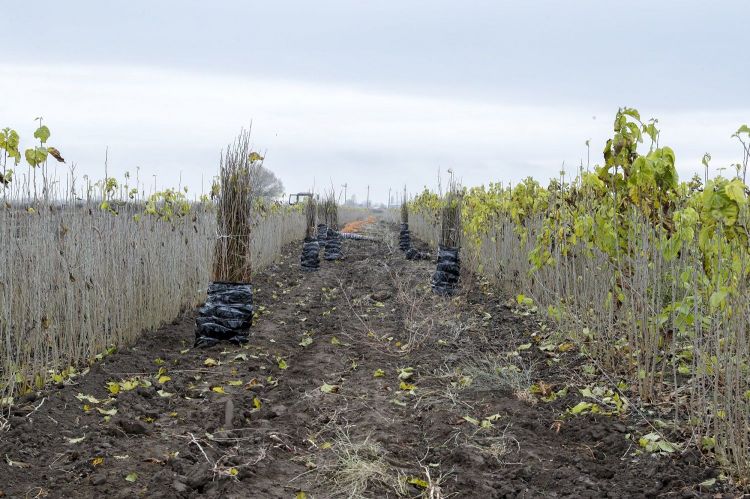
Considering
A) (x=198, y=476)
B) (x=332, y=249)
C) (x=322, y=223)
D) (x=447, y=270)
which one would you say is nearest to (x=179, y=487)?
(x=198, y=476)

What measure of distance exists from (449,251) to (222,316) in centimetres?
424

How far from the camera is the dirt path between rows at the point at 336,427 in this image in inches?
120

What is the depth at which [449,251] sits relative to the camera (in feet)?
30.8

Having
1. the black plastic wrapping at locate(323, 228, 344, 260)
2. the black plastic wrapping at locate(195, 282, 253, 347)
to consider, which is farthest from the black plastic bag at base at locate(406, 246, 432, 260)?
the black plastic wrapping at locate(195, 282, 253, 347)

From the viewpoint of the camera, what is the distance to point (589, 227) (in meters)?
4.54

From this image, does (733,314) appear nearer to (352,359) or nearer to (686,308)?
(686,308)

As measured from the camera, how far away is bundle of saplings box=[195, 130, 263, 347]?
19.6 ft

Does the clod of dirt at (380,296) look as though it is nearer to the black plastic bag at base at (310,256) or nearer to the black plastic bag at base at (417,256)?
the black plastic bag at base at (310,256)

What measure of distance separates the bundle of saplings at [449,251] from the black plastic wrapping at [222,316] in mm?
3861

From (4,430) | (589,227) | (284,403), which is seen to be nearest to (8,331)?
(4,430)

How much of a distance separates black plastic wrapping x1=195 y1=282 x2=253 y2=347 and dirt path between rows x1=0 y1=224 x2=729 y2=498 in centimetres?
14

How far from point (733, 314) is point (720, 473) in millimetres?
709

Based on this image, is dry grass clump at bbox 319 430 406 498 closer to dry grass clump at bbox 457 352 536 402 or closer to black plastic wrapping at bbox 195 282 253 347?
dry grass clump at bbox 457 352 536 402

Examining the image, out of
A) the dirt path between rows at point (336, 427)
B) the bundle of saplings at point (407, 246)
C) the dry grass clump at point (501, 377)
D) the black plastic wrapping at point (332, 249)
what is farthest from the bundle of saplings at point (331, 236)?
the dry grass clump at point (501, 377)
